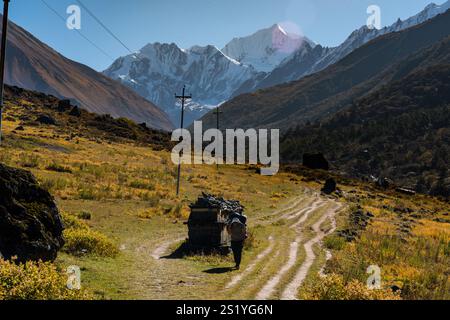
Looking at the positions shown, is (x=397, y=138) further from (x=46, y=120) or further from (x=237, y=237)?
(x=237, y=237)

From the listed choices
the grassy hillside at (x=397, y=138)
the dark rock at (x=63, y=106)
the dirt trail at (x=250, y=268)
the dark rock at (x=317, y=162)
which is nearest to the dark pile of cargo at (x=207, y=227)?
the dirt trail at (x=250, y=268)

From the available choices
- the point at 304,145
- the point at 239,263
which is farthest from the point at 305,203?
the point at 304,145

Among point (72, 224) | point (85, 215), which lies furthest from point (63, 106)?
point (72, 224)

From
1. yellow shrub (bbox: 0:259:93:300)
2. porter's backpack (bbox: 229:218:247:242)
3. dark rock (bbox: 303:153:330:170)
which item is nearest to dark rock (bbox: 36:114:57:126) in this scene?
dark rock (bbox: 303:153:330:170)

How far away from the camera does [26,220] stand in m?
15.1

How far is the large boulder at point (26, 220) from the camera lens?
14.3m

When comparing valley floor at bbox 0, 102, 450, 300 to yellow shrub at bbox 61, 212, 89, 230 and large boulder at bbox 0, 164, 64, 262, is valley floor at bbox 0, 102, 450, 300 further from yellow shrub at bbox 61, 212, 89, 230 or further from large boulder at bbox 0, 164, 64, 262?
yellow shrub at bbox 61, 212, 89, 230

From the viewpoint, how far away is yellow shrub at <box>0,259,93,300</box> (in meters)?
10.7

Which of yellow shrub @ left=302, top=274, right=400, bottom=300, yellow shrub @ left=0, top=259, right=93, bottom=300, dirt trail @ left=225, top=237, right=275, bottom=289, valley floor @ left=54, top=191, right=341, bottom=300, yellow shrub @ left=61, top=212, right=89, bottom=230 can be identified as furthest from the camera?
yellow shrub @ left=61, top=212, right=89, bottom=230

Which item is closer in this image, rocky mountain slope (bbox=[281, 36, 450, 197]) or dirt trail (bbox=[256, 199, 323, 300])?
dirt trail (bbox=[256, 199, 323, 300])

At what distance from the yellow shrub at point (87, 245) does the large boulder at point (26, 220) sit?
2.27 metres

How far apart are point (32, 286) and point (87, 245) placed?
8.61 metres

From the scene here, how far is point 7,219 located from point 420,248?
982 inches

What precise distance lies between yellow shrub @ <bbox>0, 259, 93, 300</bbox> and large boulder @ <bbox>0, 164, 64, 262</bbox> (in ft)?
7.83
